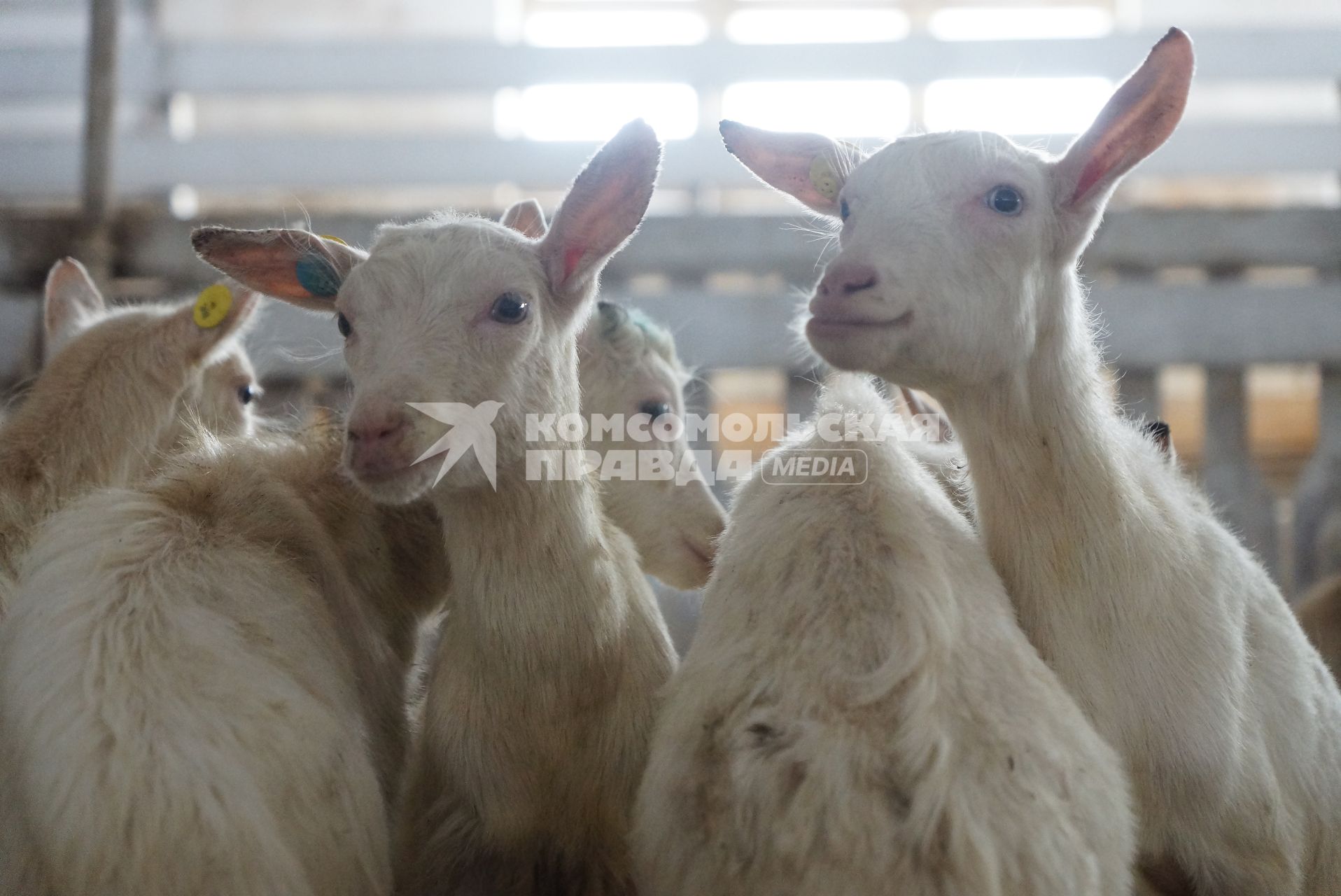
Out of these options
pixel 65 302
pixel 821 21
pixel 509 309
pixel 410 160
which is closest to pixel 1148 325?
pixel 410 160

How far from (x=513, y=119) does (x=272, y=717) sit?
678cm

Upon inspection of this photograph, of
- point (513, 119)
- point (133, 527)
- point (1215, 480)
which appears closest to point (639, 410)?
point (133, 527)

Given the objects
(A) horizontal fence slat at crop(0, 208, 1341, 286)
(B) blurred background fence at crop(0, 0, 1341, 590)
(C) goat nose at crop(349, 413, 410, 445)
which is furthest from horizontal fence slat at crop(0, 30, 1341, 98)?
(C) goat nose at crop(349, 413, 410, 445)

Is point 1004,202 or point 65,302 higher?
point 65,302

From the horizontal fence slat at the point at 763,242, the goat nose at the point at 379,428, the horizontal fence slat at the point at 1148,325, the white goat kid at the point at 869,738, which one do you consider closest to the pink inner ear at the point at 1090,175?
the white goat kid at the point at 869,738

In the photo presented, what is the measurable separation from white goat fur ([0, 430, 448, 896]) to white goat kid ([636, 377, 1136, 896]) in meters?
0.49

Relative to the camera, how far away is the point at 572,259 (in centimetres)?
223

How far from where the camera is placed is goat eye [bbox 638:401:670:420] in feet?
9.90

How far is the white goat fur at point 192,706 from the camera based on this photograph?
1678 mm

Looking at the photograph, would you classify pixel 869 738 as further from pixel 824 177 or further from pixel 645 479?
pixel 645 479

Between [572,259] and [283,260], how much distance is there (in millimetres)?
584

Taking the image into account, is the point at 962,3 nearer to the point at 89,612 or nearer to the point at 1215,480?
the point at 1215,480

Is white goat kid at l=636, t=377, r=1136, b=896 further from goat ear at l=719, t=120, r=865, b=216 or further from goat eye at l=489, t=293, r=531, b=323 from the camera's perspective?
goat ear at l=719, t=120, r=865, b=216

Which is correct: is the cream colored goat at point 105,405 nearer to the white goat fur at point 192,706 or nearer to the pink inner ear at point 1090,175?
the white goat fur at point 192,706
